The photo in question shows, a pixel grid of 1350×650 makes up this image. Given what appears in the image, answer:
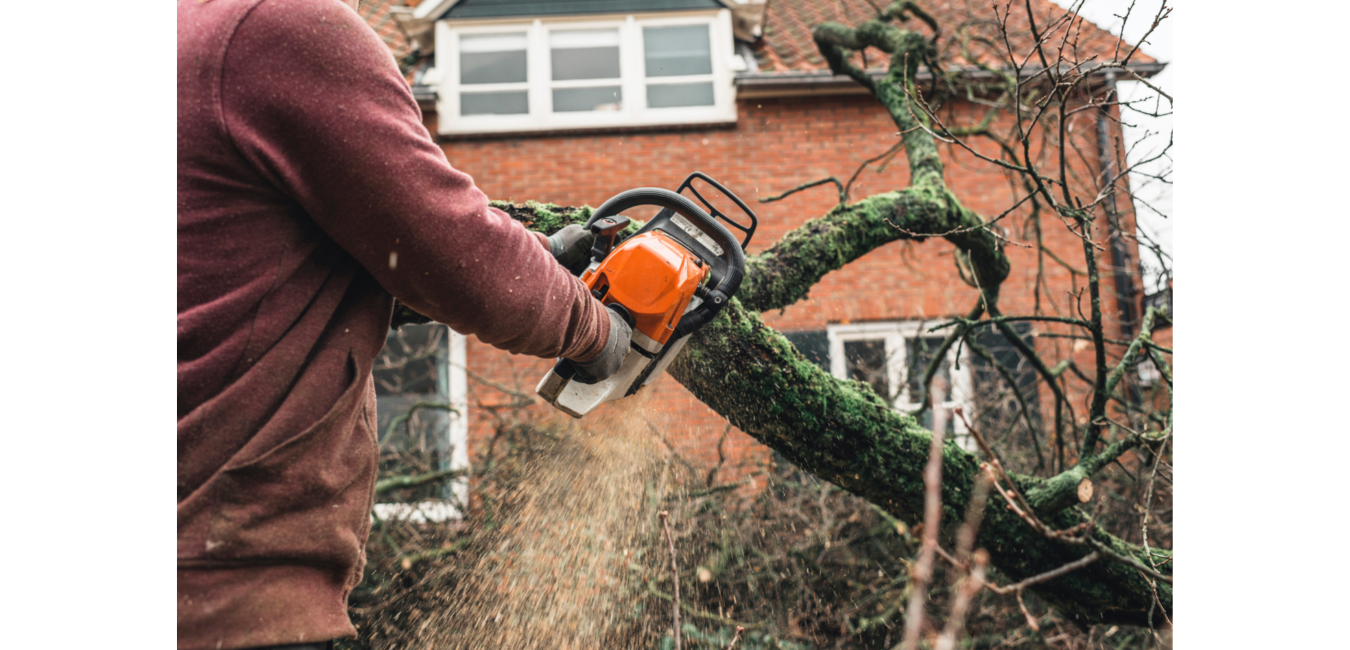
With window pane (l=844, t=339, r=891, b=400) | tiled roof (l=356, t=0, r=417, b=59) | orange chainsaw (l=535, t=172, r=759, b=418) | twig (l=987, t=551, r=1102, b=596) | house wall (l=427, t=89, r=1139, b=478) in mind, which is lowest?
twig (l=987, t=551, r=1102, b=596)

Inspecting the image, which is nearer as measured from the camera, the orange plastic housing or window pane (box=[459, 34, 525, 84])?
the orange plastic housing

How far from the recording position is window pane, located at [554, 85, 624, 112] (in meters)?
7.28

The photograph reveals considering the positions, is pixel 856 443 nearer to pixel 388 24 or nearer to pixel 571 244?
pixel 571 244

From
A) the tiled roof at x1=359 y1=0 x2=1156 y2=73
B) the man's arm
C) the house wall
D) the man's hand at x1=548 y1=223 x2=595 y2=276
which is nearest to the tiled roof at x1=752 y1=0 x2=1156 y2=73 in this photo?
the tiled roof at x1=359 y1=0 x2=1156 y2=73

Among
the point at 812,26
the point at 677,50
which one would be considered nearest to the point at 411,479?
the point at 677,50

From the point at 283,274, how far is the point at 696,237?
4.23ft

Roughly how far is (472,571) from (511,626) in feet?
3.87

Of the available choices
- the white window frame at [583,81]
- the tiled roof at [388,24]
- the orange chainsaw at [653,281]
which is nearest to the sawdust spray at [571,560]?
the orange chainsaw at [653,281]

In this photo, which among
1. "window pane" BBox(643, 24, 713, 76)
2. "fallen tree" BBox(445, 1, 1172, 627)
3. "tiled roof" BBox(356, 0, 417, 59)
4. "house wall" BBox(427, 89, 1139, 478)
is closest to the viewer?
"fallen tree" BBox(445, 1, 1172, 627)

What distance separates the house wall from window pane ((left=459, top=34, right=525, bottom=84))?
23.3 inches

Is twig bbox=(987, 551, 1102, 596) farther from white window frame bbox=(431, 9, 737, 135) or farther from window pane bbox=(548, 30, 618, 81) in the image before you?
window pane bbox=(548, 30, 618, 81)

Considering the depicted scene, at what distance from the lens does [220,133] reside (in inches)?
44.9

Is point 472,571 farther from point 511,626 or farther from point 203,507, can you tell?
point 203,507

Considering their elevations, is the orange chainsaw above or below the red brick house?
below
